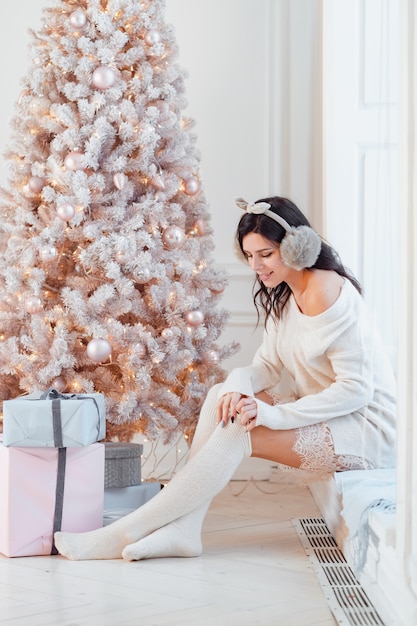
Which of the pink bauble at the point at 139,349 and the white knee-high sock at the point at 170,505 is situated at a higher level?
the pink bauble at the point at 139,349

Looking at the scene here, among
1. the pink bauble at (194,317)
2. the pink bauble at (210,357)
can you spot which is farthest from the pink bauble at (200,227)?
the pink bauble at (210,357)

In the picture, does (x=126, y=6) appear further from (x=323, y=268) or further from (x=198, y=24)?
(x=323, y=268)

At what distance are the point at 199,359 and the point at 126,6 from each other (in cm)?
123

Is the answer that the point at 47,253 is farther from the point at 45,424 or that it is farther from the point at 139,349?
the point at 45,424

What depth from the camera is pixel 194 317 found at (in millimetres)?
3041

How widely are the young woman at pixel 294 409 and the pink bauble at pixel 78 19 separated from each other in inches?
35.0

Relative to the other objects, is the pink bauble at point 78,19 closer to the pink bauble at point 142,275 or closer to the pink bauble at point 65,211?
the pink bauble at point 65,211

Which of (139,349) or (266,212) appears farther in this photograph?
(139,349)

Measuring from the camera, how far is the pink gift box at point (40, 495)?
96.7 inches

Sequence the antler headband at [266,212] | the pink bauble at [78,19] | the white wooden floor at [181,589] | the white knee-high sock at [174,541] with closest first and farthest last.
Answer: the white wooden floor at [181,589], the white knee-high sock at [174,541], the antler headband at [266,212], the pink bauble at [78,19]

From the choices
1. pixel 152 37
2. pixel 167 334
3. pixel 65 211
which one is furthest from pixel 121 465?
pixel 152 37

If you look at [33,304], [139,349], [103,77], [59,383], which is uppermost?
[103,77]

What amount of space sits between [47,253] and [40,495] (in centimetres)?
81

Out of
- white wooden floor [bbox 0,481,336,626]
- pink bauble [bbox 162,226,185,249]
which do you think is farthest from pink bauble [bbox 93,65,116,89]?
white wooden floor [bbox 0,481,336,626]
